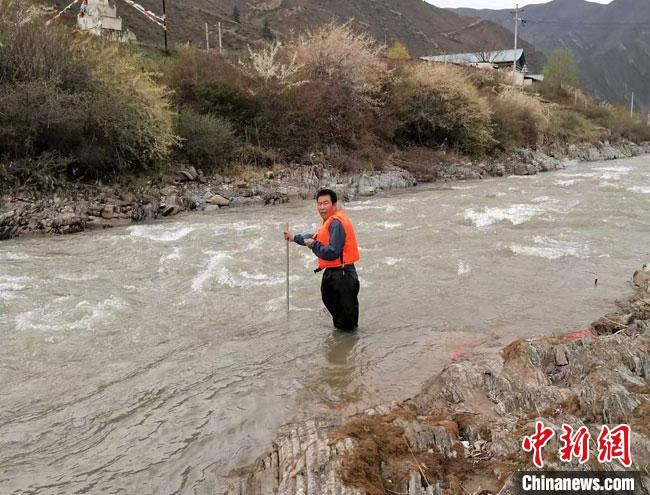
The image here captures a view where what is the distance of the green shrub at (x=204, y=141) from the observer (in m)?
18.5

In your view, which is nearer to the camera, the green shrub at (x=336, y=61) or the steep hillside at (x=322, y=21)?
the green shrub at (x=336, y=61)

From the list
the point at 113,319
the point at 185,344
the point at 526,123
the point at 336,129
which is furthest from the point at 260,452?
the point at 526,123

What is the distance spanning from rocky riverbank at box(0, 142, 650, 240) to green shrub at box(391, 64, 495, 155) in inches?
64.1

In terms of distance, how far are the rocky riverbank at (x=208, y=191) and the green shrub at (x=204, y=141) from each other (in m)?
0.74

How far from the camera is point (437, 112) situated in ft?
88.6

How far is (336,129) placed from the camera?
23.4 metres

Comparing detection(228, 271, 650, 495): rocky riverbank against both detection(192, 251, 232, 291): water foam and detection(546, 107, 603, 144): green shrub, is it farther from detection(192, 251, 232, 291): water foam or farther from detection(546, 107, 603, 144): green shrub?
detection(546, 107, 603, 144): green shrub

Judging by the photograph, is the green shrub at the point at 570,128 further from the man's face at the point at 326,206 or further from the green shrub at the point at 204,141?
the man's face at the point at 326,206

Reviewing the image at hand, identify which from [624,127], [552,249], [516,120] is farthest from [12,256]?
[624,127]

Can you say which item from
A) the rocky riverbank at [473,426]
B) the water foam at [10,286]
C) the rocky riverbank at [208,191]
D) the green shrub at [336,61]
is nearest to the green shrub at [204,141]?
the rocky riverbank at [208,191]

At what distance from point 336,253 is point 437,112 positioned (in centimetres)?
2280

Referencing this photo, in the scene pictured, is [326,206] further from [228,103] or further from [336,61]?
[336,61]

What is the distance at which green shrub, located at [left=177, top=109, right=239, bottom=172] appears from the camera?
1852cm

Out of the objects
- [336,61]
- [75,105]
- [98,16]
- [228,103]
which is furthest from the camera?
[98,16]
